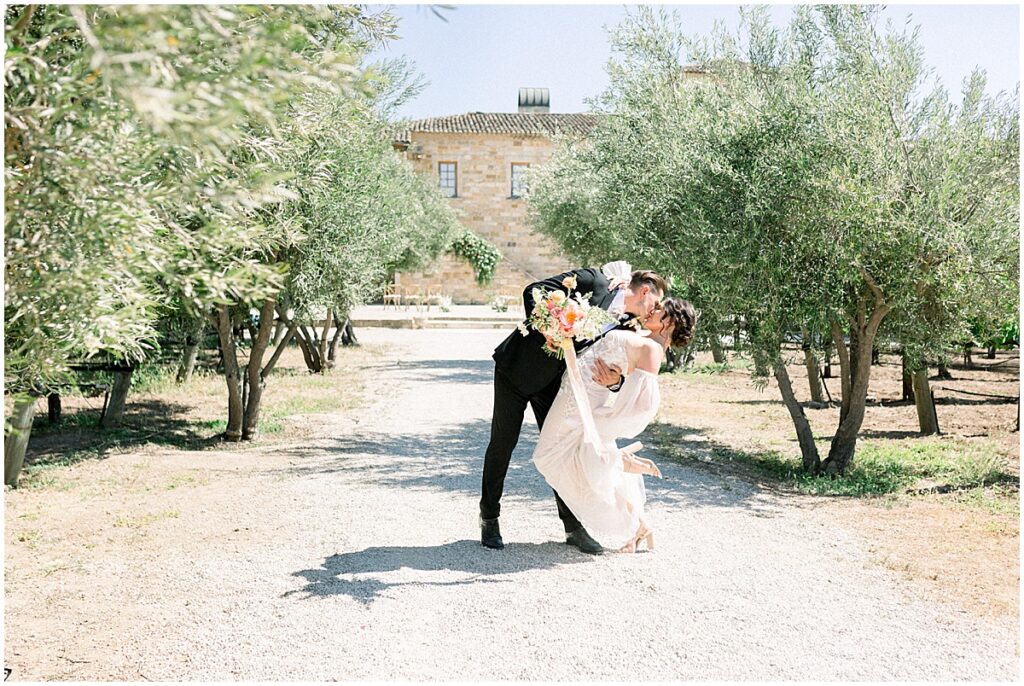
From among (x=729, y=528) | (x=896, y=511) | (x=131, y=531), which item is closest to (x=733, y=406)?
(x=896, y=511)

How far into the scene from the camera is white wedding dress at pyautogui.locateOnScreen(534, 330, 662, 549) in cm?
536

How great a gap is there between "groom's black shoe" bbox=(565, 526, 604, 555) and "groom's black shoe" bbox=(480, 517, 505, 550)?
453 millimetres

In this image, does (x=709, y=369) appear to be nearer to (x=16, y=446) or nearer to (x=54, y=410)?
(x=54, y=410)

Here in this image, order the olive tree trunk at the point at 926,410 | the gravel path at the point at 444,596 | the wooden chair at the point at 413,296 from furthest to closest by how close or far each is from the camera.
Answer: the wooden chair at the point at 413,296 < the olive tree trunk at the point at 926,410 < the gravel path at the point at 444,596

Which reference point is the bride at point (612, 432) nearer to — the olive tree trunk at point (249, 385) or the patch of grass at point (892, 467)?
the patch of grass at point (892, 467)

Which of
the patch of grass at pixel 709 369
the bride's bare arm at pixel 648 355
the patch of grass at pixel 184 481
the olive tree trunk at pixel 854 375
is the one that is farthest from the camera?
the patch of grass at pixel 709 369

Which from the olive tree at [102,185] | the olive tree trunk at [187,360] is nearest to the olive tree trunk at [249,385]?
the olive tree trunk at [187,360]

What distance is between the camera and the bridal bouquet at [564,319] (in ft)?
16.6

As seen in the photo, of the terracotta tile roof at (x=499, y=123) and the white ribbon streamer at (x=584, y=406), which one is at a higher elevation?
the terracotta tile roof at (x=499, y=123)

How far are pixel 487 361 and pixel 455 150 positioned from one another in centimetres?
2451

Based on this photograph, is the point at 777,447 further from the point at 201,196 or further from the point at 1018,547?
the point at 201,196

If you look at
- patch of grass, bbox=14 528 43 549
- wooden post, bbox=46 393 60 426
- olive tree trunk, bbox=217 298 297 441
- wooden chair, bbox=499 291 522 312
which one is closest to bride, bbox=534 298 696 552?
patch of grass, bbox=14 528 43 549

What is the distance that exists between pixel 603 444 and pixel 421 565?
4.25ft

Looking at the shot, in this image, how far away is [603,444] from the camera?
17.9 ft
